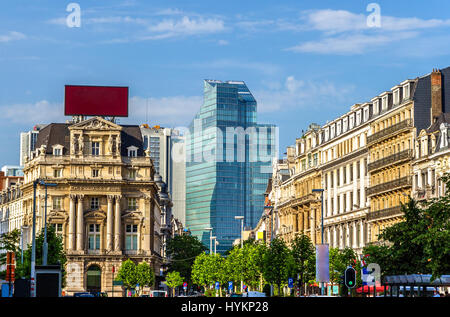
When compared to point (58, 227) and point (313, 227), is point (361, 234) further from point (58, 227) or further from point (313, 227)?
point (58, 227)

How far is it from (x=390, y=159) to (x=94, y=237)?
77.4 meters

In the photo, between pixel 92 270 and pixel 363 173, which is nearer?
pixel 363 173

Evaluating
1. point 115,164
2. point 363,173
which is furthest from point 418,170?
point 115,164

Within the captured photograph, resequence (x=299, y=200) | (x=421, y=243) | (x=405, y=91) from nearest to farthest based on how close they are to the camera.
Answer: (x=421, y=243)
(x=405, y=91)
(x=299, y=200)

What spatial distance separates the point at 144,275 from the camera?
587 feet

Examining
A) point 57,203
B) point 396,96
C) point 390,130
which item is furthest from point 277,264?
point 57,203

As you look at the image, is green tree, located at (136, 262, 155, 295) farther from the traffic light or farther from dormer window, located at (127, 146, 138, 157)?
the traffic light

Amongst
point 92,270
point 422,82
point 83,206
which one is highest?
point 422,82

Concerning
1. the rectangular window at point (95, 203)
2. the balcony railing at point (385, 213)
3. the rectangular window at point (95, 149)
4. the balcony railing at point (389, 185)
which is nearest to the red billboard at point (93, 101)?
the rectangular window at point (95, 149)

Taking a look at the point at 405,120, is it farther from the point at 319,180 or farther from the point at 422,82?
the point at 319,180
